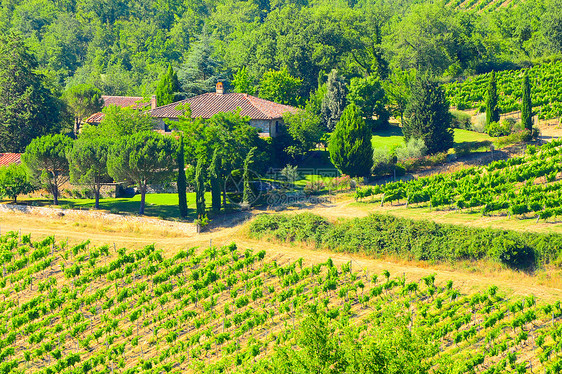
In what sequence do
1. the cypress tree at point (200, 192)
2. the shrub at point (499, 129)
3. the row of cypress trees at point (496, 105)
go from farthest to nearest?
the shrub at point (499, 129) → the row of cypress trees at point (496, 105) → the cypress tree at point (200, 192)

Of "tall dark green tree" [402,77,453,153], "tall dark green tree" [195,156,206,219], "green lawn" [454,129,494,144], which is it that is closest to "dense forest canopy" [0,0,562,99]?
"green lawn" [454,129,494,144]

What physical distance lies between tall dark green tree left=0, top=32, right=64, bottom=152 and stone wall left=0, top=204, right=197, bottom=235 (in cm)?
1528

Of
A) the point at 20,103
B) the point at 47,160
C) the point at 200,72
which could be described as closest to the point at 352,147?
the point at 47,160

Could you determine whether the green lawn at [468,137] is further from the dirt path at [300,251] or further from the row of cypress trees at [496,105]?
the dirt path at [300,251]

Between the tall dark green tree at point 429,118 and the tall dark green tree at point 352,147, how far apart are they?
6.46 meters

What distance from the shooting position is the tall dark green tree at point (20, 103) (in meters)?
68.6

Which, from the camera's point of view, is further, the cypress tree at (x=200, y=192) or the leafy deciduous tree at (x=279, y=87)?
the leafy deciduous tree at (x=279, y=87)

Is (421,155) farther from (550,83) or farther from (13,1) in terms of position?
(13,1)

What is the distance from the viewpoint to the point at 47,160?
185 ft

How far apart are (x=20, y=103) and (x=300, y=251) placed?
36915 millimetres

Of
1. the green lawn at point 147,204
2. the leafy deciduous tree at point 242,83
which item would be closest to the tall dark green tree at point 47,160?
the green lawn at point 147,204

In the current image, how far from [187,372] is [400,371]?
13865 mm

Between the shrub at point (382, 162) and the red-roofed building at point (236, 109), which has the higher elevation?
the red-roofed building at point (236, 109)

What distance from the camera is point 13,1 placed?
530 ft
